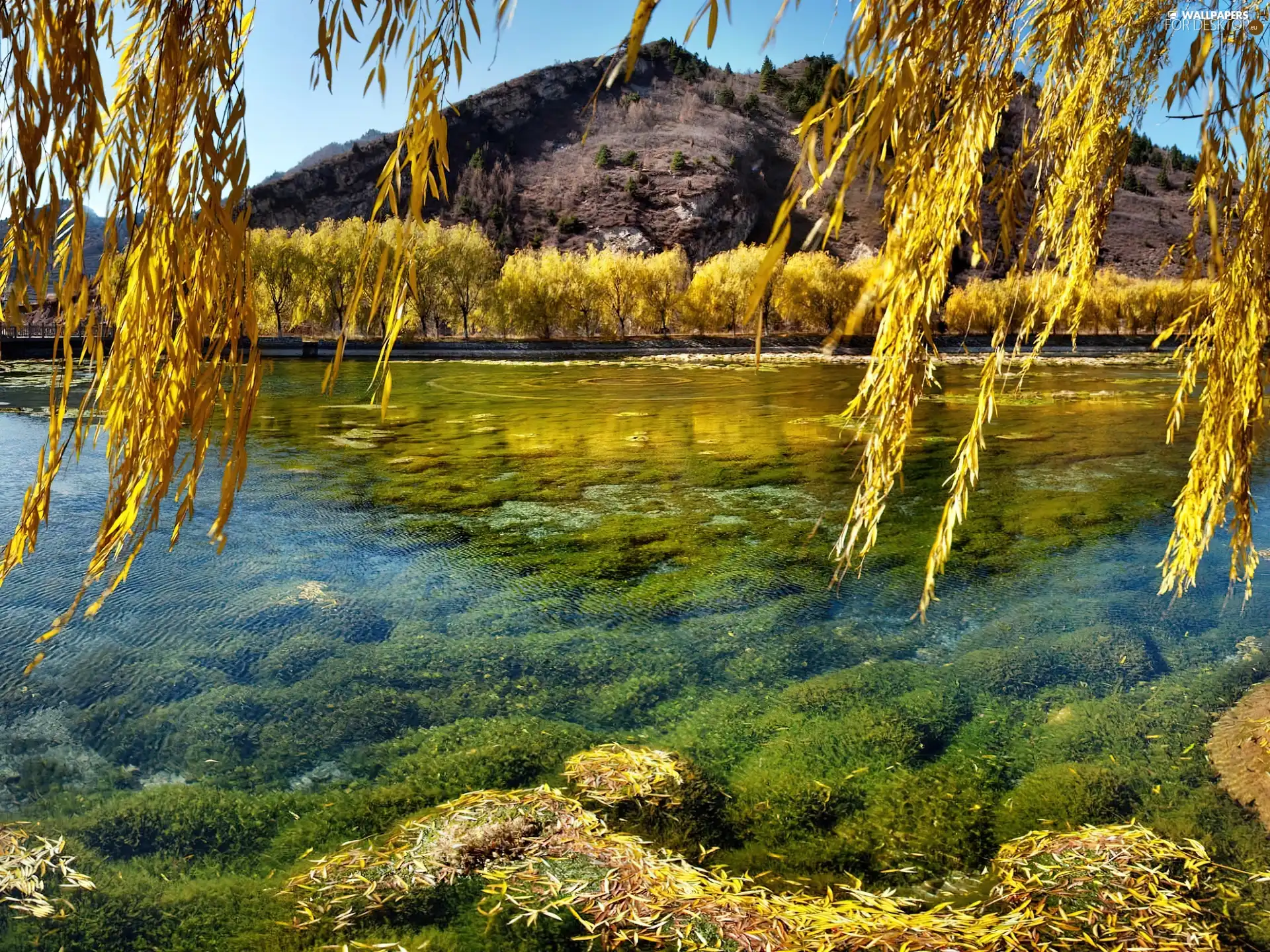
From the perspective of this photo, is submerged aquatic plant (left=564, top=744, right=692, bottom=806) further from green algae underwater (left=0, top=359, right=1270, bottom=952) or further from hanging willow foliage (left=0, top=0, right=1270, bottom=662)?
hanging willow foliage (left=0, top=0, right=1270, bottom=662)

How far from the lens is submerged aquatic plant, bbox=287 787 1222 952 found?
1954 mm

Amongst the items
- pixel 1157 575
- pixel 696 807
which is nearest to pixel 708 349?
pixel 1157 575

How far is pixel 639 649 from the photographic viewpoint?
3842 millimetres

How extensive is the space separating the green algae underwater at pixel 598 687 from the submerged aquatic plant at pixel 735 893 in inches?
3.4

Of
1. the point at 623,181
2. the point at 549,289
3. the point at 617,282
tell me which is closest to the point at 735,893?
the point at 549,289

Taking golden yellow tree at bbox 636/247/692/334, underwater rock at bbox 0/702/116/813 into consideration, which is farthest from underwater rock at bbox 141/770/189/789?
golden yellow tree at bbox 636/247/692/334

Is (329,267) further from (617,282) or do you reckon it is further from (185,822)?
(185,822)

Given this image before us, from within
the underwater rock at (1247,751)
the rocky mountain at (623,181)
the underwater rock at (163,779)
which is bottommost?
the underwater rock at (163,779)

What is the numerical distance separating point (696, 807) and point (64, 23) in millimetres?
2442

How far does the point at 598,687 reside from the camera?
11.3ft

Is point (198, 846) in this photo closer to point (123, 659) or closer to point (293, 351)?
point (123, 659)

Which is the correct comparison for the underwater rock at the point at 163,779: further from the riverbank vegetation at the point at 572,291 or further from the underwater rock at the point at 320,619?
the riverbank vegetation at the point at 572,291

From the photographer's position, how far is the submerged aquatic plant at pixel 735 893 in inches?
76.9

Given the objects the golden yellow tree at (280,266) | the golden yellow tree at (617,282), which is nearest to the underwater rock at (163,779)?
the golden yellow tree at (280,266)
